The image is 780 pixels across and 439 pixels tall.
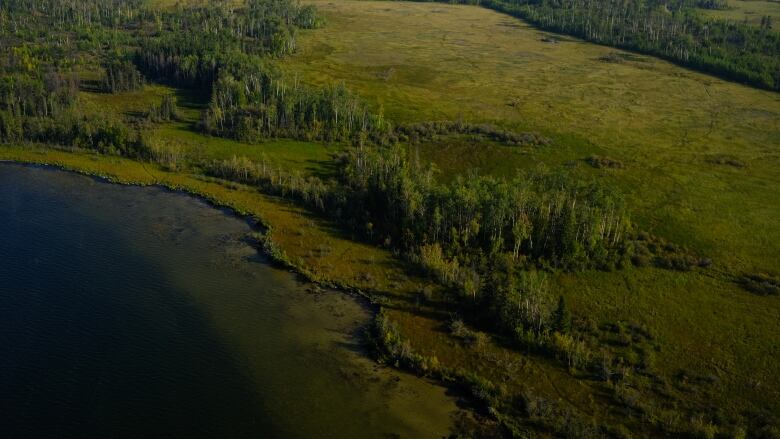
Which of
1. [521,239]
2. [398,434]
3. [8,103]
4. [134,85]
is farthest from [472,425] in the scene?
[134,85]

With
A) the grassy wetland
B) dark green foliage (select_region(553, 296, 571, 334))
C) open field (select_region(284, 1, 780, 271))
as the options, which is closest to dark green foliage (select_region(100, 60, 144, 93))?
the grassy wetland

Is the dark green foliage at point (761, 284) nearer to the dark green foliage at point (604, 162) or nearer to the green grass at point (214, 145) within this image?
the dark green foliage at point (604, 162)

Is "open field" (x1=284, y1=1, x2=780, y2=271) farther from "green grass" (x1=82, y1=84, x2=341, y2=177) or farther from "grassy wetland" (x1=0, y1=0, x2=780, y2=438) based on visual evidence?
"green grass" (x1=82, y1=84, x2=341, y2=177)

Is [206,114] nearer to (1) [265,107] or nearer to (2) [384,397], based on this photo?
(1) [265,107]

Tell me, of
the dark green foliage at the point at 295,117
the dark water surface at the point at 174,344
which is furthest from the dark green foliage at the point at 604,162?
the dark water surface at the point at 174,344

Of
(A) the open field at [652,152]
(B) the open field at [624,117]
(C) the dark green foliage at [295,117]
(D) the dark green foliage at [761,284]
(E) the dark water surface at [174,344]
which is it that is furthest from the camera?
(C) the dark green foliage at [295,117]

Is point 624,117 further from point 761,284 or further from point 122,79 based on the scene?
point 122,79
